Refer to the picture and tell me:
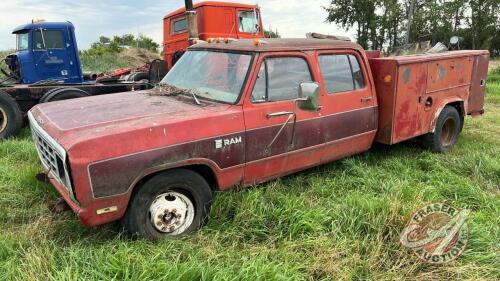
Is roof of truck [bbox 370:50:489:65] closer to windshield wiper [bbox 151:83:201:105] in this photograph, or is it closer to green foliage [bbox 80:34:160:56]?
windshield wiper [bbox 151:83:201:105]

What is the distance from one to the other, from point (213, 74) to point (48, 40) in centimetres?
669

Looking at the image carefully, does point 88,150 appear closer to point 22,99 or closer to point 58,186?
point 58,186

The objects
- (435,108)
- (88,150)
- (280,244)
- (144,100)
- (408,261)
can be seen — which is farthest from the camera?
(435,108)

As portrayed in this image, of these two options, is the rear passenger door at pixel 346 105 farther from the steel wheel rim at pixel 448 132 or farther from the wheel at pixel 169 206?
the steel wheel rim at pixel 448 132

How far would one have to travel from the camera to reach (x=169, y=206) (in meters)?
3.59

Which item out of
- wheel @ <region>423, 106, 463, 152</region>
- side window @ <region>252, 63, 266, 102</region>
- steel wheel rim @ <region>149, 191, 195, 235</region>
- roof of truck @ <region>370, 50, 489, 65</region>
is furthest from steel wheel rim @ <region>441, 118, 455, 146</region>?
steel wheel rim @ <region>149, 191, 195, 235</region>

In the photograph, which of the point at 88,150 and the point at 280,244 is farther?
the point at 280,244

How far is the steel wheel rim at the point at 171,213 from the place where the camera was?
355 centimetres

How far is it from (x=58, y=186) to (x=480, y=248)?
358 cm

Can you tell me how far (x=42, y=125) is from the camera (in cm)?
384

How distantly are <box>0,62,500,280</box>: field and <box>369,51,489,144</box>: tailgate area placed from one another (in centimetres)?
62

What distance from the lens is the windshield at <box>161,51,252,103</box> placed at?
4086 millimetres

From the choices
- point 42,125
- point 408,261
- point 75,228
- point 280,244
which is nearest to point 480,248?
point 408,261

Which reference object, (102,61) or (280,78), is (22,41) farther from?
(102,61)
